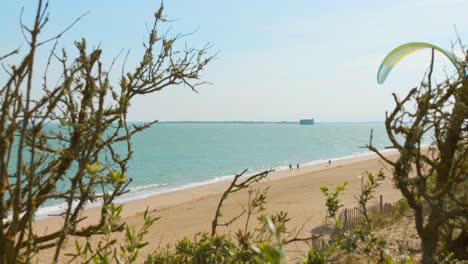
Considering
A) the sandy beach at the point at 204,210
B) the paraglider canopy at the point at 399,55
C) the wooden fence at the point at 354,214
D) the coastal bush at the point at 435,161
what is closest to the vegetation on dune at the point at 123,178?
the coastal bush at the point at 435,161

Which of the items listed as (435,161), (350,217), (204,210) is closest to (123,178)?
(435,161)

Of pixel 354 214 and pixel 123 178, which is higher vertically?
pixel 123 178

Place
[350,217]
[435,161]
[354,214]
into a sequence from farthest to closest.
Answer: [354,214] < [350,217] < [435,161]

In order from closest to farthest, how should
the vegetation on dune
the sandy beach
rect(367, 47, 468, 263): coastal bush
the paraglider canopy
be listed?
the vegetation on dune
rect(367, 47, 468, 263): coastal bush
the paraglider canopy
the sandy beach

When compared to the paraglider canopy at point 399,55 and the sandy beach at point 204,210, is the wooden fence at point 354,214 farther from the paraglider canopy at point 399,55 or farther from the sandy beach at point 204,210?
the paraglider canopy at point 399,55

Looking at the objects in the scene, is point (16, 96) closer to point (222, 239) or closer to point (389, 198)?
point (222, 239)

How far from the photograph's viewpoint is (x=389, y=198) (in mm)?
24781

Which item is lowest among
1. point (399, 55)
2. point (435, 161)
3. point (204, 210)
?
point (204, 210)

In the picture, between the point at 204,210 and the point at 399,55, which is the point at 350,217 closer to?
the point at 399,55

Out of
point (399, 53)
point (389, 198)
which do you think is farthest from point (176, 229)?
point (399, 53)

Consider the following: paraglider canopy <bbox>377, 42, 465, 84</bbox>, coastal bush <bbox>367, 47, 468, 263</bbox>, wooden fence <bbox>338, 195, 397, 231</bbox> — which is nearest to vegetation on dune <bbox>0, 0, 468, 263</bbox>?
coastal bush <bbox>367, 47, 468, 263</bbox>

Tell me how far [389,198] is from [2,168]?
26.2 meters

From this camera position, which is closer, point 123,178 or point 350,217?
point 123,178

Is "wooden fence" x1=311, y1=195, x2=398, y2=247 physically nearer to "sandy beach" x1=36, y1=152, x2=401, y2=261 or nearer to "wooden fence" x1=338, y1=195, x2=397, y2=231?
"wooden fence" x1=338, y1=195, x2=397, y2=231
